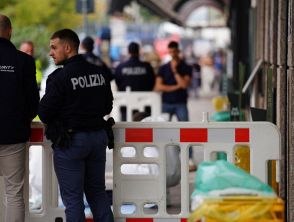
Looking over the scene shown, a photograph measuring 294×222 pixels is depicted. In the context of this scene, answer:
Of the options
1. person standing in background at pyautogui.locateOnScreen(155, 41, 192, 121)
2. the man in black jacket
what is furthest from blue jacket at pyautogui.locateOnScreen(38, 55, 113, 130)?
person standing in background at pyautogui.locateOnScreen(155, 41, 192, 121)

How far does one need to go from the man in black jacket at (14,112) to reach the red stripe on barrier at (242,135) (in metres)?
1.62

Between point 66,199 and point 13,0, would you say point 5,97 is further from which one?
point 13,0

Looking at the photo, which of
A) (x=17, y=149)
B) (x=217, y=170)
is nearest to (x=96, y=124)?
(x=17, y=149)

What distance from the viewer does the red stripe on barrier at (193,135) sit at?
771cm

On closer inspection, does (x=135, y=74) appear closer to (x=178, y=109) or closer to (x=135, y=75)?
(x=135, y=75)

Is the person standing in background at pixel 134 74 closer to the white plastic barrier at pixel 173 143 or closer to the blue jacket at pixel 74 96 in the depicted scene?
the white plastic barrier at pixel 173 143

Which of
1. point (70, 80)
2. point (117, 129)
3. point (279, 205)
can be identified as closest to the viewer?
point (279, 205)

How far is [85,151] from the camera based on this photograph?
7.37m

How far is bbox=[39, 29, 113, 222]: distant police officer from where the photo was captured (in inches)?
286

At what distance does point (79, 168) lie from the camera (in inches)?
292

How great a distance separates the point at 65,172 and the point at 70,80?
71 centimetres

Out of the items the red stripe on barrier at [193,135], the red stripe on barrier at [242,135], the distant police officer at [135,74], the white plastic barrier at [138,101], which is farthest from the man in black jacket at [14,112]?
the white plastic barrier at [138,101]

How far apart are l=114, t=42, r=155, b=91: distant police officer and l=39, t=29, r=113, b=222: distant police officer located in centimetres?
697

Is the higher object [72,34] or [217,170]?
[72,34]
